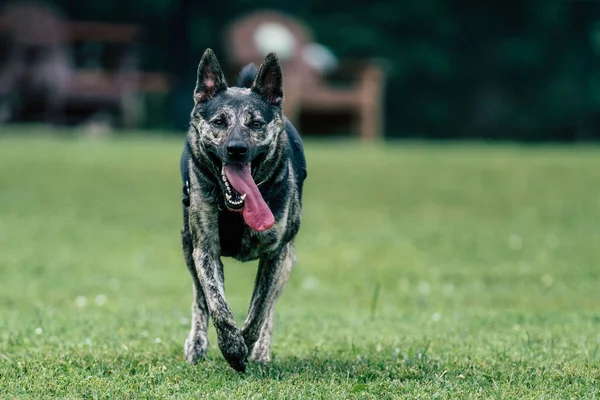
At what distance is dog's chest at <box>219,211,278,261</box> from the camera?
19.6ft

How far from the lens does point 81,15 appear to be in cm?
4434

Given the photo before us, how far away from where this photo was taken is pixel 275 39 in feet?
95.2

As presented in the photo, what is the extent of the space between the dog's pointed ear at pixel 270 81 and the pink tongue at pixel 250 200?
601 millimetres

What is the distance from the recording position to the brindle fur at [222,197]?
5820 mm

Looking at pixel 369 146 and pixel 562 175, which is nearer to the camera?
pixel 562 175

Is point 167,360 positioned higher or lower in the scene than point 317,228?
higher

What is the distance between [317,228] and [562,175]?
6338 mm

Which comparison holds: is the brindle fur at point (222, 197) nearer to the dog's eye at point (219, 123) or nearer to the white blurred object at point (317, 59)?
the dog's eye at point (219, 123)

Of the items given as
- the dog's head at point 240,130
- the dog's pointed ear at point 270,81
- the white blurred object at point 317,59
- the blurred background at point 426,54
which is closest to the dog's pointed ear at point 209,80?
the dog's head at point 240,130

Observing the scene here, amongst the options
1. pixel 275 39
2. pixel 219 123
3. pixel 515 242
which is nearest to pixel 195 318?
pixel 219 123

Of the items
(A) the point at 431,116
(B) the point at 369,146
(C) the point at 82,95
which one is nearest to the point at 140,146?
(B) the point at 369,146

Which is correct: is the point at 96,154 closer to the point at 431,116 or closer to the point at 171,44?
the point at 171,44

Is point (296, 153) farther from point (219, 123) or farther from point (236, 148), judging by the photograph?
point (236, 148)

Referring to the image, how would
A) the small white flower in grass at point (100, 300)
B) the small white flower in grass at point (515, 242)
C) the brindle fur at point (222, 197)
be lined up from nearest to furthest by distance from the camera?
the brindle fur at point (222, 197) < the small white flower in grass at point (100, 300) < the small white flower in grass at point (515, 242)
